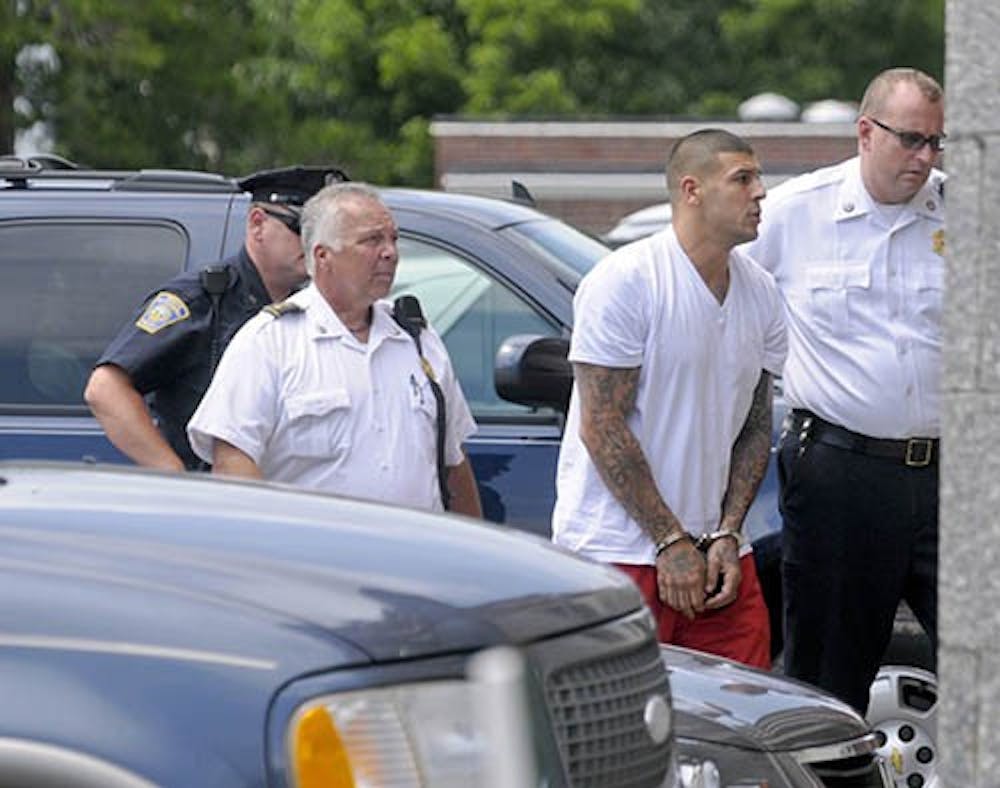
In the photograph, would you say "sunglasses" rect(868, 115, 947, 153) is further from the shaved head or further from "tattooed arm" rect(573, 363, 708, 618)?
"tattooed arm" rect(573, 363, 708, 618)

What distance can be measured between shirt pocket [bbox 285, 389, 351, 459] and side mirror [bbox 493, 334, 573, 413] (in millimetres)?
863

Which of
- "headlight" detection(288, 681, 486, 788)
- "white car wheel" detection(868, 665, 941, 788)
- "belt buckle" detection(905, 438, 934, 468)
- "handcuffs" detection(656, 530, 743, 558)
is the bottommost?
"white car wheel" detection(868, 665, 941, 788)

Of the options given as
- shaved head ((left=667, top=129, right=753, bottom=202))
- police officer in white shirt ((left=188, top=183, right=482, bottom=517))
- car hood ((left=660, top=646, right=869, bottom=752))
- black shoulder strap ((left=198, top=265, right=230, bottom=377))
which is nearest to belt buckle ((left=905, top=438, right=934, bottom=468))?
shaved head ((left=667, top=129, right=753, bottom=202))

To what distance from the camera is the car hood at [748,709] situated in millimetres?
5184

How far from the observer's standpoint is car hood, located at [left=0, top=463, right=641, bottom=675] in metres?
3.53

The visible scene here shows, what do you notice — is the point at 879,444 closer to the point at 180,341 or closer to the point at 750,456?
the point at 750,456

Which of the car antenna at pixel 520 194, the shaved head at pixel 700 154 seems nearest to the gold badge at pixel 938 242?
the shaved head at pixel 700 154

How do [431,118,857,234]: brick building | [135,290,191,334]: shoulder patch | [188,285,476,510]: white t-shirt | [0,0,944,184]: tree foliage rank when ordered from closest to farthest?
[188,285,476,510]: white t-shirt
[135,290,191,334]: shoulder patch
[0,0,944,184]: tree foliage
[431,118,857,234]: brick building

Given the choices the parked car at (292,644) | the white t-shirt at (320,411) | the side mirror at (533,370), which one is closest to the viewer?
the parked car at (292,644)

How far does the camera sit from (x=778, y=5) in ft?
124

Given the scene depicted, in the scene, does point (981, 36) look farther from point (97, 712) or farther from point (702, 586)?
point (702, 586)

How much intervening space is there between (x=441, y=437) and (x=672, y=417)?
571 millimetres

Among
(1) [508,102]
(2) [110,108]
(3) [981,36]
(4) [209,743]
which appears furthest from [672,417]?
(1) [508,102]

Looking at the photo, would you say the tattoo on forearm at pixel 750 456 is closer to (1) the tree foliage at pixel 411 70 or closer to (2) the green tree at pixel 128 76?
(2) the green tree at pixel 128 76
